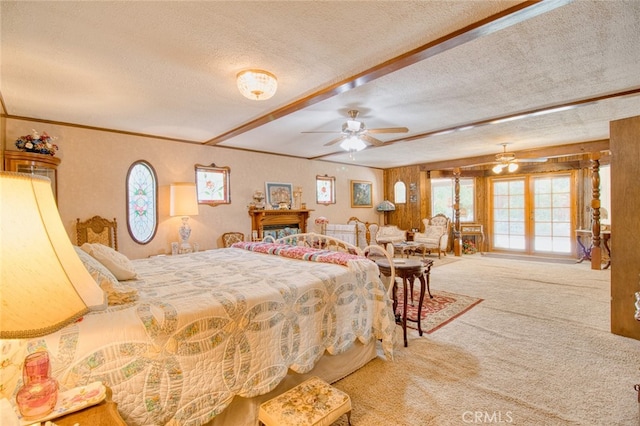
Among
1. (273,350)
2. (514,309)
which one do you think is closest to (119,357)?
(273,350)

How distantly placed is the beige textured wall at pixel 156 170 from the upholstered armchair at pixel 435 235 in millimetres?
3272

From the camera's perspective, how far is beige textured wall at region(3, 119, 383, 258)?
12.6ft

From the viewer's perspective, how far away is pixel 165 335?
4.56ft

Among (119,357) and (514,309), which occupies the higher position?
(119,357)

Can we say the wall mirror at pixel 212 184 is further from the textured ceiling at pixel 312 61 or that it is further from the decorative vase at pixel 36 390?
the decorative vase at pixel 36 390

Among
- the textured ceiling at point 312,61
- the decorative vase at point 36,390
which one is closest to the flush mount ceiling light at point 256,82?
the textured ceiling at point 312,61

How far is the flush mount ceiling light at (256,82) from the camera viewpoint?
95.4 inches

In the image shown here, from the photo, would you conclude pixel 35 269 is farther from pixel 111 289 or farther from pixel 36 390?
pixel 111 289

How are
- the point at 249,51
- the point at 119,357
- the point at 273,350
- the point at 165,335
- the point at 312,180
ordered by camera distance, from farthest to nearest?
the point at 312,180 → the point at 249,51 → the point at 273,350 → the point at 165,335 → the point at 119,357

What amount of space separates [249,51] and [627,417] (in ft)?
11.3

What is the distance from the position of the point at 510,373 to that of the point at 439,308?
142cm

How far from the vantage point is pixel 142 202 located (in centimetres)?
448

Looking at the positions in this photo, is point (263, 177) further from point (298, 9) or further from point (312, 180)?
point (298, 9)
